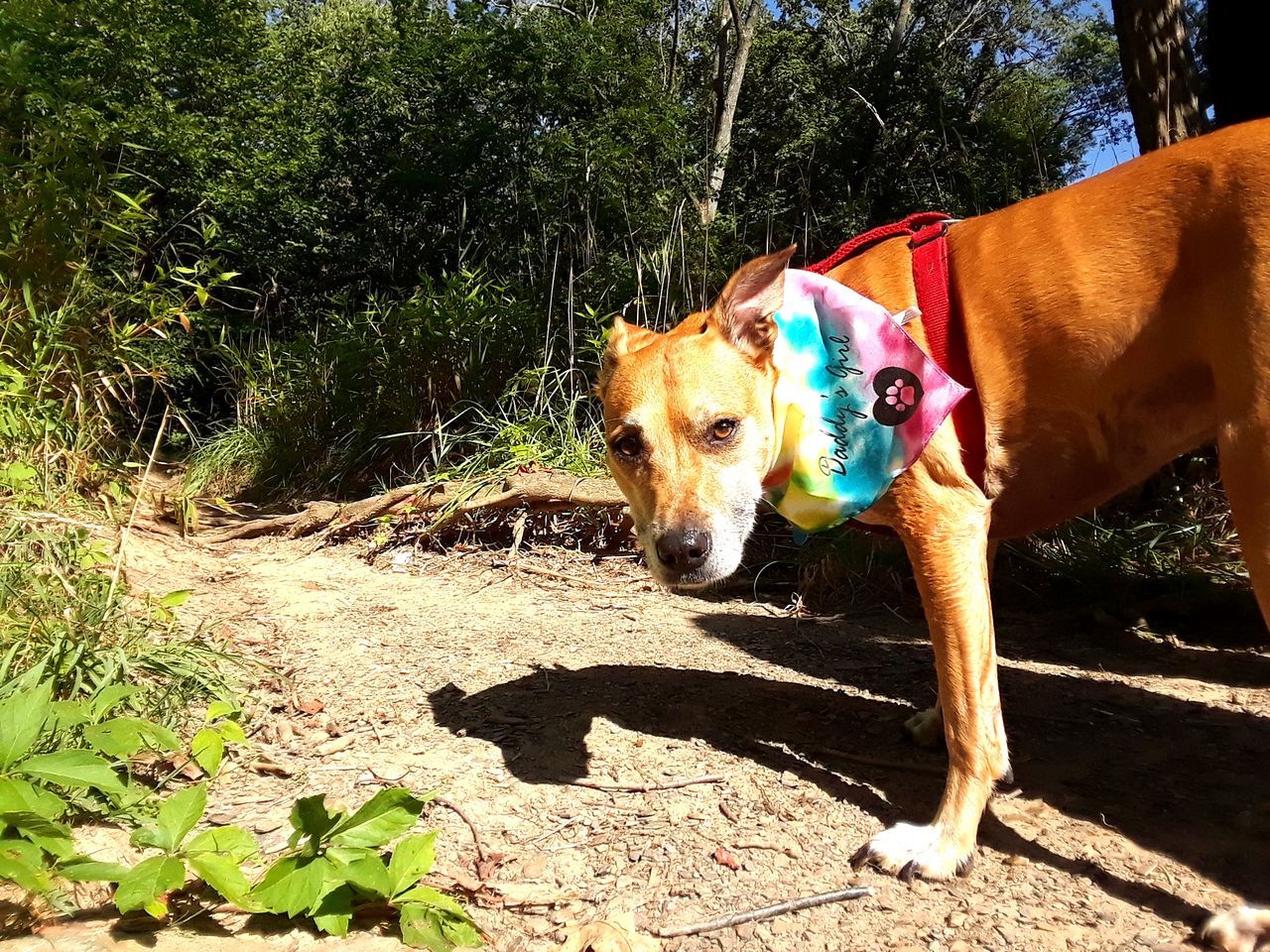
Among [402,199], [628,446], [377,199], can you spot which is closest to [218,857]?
[628,446]

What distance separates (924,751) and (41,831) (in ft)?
9.23

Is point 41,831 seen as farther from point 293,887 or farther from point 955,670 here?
point 955,670

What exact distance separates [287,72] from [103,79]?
3602 millimetres

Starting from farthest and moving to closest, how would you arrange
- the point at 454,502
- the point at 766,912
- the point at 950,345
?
the point at 454,502 < the point at 950,345 < the point at 766,912

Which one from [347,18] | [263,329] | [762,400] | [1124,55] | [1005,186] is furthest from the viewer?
[347,18]

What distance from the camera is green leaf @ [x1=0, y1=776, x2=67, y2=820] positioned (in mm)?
1753

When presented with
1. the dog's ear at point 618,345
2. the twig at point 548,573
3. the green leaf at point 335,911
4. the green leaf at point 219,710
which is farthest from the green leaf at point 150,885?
the twig at point 548,573

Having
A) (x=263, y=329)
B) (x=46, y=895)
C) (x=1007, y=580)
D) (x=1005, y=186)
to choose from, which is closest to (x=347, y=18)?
(x=263, y=329)

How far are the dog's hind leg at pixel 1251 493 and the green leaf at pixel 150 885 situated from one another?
2.49 m

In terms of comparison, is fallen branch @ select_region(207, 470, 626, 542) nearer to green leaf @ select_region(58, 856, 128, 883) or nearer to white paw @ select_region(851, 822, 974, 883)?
white paw @ select_region(851, 822, 974, 883)

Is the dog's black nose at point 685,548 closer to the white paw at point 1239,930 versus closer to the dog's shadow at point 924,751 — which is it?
the dog's shadow at point 924,751

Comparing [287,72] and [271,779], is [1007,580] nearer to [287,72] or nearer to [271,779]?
[271,779]

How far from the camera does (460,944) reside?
196cm

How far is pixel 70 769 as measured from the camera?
6.10ft
